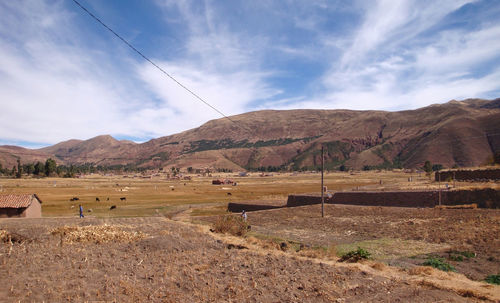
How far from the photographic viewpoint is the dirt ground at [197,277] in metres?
9.91

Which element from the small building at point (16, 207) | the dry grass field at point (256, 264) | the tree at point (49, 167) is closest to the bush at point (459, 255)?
the dry grass field at point (256, 264)

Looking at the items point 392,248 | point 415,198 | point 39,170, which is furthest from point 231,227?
point 39,170

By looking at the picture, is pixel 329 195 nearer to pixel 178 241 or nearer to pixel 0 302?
pixel 178 241

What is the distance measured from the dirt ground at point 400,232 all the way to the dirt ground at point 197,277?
3075 millimetres

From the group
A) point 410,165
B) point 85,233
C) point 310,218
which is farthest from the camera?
point 410,165

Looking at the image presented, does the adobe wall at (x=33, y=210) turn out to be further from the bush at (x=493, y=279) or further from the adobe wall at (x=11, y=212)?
the bush at (x=493, y=279)

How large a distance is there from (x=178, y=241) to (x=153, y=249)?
149 cm

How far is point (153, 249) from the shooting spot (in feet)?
55.1

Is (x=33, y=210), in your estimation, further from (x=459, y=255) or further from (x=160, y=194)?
(x=459, y=255)

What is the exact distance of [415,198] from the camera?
106 ft

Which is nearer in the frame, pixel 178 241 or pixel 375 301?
pixel 375 301

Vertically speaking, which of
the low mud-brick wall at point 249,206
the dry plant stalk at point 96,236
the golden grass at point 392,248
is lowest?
the low mud-brick wall at point 249,206

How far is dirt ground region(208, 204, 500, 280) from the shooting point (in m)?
15.4

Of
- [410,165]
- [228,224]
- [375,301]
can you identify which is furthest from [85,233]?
[410,165]
